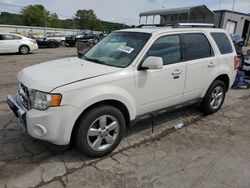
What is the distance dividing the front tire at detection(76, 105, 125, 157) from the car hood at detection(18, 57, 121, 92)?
0.48 meters

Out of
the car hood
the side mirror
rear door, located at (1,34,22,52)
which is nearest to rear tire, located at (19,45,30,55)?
rear door, located at (1,34,22,52)

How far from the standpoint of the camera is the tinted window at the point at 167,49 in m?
3.63

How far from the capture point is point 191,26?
4434 mm

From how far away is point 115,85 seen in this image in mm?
3119

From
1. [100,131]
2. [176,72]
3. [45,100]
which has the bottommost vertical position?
[100,131]

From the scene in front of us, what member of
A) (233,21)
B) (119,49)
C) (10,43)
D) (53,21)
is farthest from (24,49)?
(53,21)

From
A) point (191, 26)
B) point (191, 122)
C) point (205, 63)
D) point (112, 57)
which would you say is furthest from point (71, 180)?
point (191, 26)

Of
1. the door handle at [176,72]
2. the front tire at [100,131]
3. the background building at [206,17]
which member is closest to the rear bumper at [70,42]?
the background building at [206,17]

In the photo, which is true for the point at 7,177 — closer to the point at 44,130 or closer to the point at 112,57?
the point at 44,130

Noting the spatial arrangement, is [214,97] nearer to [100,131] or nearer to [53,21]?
[100,131]

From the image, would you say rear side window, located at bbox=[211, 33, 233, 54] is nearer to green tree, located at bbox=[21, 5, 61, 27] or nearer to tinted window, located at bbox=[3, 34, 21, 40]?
tinted window, located at bbox=[3, 34, 21, 40]

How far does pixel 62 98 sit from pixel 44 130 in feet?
1.52

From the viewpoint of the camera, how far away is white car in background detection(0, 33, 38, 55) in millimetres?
14484

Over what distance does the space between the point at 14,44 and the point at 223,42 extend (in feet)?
45.4
